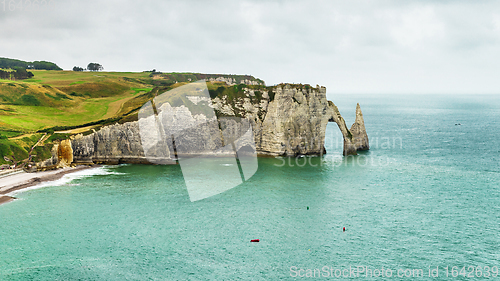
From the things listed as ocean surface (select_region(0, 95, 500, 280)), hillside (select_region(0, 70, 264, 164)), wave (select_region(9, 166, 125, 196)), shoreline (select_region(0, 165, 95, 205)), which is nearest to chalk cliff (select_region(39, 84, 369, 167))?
hillside (select_region(0, 70, 264, 164))

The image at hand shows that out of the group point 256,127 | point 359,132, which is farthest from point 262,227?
point 359,132

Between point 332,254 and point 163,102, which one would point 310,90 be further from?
point 332,254

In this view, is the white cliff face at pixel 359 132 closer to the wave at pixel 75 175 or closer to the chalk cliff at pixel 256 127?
the chalk cliff at pixel 256 127

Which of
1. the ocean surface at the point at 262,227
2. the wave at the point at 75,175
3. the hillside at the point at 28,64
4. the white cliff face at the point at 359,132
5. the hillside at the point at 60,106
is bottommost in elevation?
the ocean surface at the point at 262,227

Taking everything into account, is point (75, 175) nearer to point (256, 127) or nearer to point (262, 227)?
point (256, 127)

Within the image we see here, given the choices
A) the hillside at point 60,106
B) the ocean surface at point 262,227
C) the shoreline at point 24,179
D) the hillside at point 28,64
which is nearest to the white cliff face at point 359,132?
the ocean surface at point 262,227

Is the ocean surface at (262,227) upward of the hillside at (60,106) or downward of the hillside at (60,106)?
downward

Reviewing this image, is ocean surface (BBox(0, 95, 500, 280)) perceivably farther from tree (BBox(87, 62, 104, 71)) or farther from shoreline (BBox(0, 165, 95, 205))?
tree (BBox(87, 62, 104, 71))
